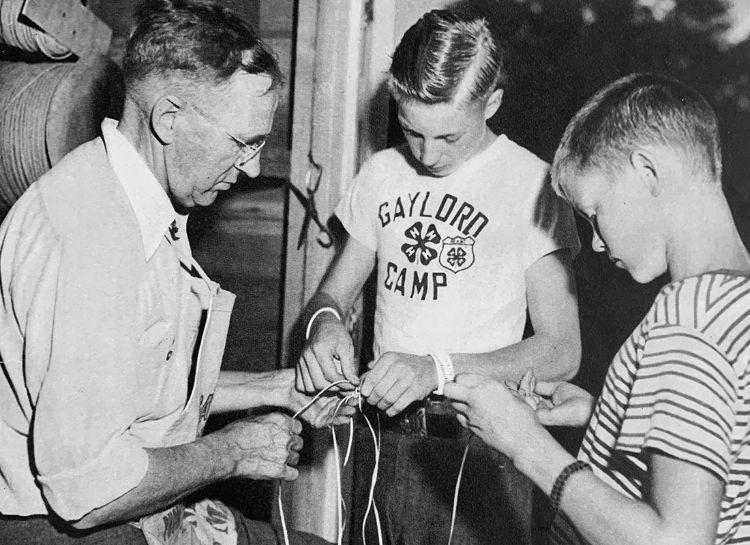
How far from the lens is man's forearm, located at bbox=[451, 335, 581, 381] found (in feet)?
3.51

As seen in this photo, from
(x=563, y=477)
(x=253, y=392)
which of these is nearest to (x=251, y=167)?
(x=253, y=392)

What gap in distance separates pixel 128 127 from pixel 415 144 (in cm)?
41

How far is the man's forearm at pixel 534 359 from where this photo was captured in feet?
3.51

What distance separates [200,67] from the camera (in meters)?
0.98

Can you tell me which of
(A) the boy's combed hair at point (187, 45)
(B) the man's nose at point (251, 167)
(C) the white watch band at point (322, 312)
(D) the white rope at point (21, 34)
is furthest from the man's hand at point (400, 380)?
(D) the white rope at point (21, 34)

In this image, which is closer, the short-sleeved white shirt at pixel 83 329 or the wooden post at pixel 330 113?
the short-sleeved white shirt at pixel 83 329

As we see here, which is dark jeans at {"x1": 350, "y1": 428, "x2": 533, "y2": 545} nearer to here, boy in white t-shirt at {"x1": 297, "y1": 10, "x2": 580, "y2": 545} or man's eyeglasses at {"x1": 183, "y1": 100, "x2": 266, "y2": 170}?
boy in white t-shirt at {"x1": 297, "y1": 10, "x2": 580, "y2": 545}

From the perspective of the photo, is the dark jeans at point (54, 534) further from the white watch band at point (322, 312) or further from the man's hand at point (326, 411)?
the white watch band at point (322, 312)

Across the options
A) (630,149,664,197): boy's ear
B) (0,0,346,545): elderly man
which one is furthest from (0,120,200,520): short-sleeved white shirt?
(630,149,664,197): boy's ear

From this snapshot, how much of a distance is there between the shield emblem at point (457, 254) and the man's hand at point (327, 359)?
0.20m

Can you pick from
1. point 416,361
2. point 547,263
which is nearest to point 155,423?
point 416,361

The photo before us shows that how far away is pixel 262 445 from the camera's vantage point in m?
1.07

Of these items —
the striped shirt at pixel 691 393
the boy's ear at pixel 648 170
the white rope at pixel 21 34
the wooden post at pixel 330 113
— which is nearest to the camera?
the striped shirt at pixel 691 393

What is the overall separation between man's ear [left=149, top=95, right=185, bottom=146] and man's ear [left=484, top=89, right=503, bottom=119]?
0.44 metres
